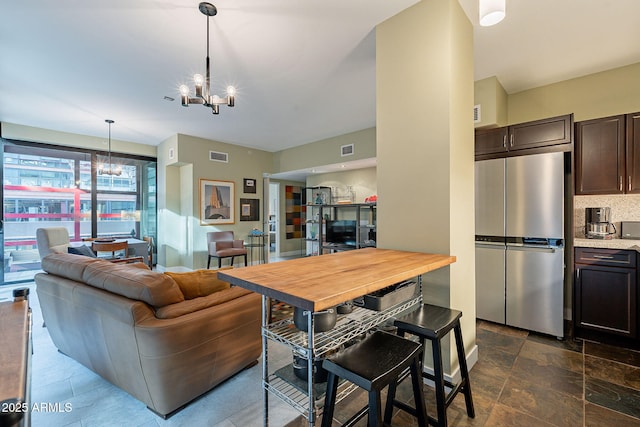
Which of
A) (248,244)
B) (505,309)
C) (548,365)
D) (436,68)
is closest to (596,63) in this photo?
(436,68)

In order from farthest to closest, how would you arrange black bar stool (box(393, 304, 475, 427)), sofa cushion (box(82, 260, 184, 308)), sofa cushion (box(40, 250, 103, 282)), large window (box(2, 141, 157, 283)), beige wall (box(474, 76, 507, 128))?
large window (box(2, 141, 157, 283)), beige wall (box(474, 76, 507, 128)), sofa cushion (box(40, 250, 103, 282)), sofa cushion (box(82, 260, 184, 308)), black bar stool (box(393, 304, 475, 427))

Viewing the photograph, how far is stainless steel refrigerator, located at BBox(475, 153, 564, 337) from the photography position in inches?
106

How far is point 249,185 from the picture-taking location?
21.8 feet

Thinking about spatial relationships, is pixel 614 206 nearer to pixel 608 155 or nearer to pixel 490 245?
pixel 608 155

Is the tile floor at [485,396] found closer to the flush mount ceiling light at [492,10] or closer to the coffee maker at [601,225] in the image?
the coffee maker at [601,225]

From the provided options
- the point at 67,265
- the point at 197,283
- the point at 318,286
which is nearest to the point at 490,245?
the point at 318,286

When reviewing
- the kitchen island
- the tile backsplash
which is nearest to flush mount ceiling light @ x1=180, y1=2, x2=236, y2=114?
the kitchen island

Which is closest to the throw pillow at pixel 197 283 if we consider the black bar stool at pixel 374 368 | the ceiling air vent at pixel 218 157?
the black bar stool at pixel 374 368

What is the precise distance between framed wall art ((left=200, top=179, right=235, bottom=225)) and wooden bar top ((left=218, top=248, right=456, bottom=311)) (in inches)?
190

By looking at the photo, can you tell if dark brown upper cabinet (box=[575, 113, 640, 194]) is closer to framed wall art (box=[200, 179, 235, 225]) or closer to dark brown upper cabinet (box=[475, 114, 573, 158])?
dark brown upper cabinet (box=[475, 114, 573, 158])

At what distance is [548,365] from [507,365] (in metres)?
0.33

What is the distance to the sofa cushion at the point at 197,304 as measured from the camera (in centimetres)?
164

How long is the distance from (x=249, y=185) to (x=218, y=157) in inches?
38.0

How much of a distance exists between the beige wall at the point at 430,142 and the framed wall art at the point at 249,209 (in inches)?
191
